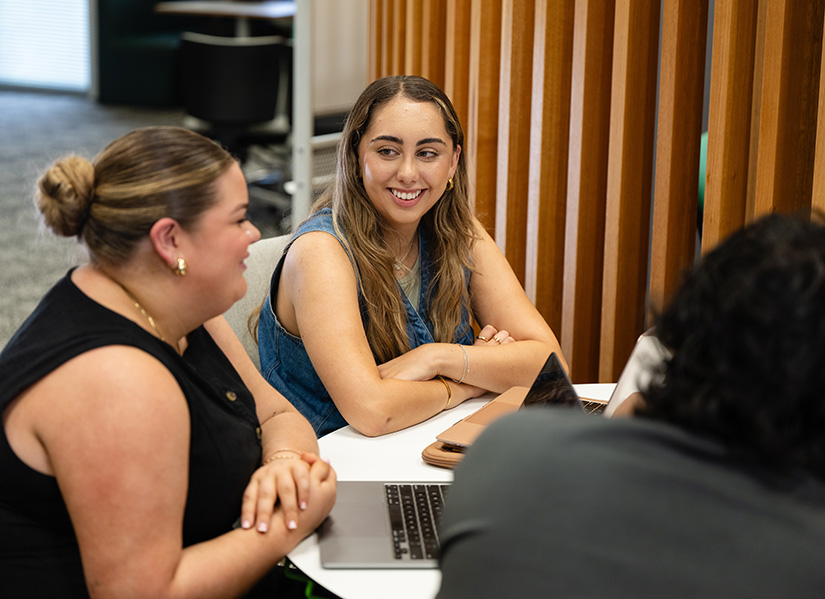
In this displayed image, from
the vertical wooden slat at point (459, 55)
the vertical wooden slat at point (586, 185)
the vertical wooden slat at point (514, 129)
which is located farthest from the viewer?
the vertical wooden slat at point (459, 55)

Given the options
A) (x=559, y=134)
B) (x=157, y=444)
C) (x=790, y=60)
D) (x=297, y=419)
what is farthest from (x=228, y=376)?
(x=559, y=134)

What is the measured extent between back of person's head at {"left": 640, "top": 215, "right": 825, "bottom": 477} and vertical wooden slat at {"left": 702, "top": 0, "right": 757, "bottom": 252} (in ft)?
4.12

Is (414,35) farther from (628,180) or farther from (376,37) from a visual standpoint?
(628,180)

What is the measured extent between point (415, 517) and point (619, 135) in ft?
4.50

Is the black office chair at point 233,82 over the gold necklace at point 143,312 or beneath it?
over

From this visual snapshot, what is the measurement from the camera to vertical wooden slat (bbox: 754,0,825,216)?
6.01ft

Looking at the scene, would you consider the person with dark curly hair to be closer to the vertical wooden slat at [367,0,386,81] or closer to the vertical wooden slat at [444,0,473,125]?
the vertical wooden slat at [444,0,473,125]

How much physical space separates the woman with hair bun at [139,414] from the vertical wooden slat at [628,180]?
130 cm

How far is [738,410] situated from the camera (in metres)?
0.77

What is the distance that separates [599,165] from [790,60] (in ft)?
2.49

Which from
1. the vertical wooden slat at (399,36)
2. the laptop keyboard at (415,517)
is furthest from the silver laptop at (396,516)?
Answer: the vertical wooden slat at (399,36)

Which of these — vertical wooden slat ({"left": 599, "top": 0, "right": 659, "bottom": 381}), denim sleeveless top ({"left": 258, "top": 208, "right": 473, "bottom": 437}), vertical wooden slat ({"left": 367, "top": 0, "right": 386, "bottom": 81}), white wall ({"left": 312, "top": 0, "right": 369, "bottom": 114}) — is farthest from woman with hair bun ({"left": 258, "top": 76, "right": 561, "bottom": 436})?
vertical wooden slat ({"left": 367, "top": 0, "right": 386, "bottom": 81})

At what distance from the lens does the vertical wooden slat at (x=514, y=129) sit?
2725 millimetres

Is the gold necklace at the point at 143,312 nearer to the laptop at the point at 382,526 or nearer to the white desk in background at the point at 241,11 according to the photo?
the laptop at the point at 382,526
